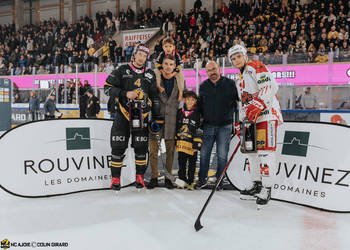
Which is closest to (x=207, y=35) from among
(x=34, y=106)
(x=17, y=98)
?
(x=34, y=106)

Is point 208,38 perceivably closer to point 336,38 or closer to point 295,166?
point 336,38

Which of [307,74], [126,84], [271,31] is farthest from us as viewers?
[271,31]

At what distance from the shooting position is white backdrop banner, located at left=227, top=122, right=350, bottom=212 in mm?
2900

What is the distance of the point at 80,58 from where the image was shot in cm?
1678

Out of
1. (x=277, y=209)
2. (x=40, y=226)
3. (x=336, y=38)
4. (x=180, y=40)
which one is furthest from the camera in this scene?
(x=180, y=40)

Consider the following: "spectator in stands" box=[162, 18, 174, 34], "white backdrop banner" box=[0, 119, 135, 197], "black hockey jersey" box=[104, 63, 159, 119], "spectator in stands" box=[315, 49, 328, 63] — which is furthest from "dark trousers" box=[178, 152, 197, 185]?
"spectator in stands" box=[162, 18, 174, 34]

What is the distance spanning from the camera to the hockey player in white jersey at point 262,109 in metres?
2.98

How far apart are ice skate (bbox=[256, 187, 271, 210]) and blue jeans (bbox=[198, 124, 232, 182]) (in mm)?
722

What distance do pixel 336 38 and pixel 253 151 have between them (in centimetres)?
815

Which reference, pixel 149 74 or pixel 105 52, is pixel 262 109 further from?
pixel 105 52

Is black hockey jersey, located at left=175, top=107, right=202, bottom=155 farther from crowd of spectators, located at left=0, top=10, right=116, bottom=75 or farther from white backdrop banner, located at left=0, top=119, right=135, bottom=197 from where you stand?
crowd of spectators, located at left=0, top=10, right=116, bottom=75

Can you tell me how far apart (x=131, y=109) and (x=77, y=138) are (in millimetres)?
678

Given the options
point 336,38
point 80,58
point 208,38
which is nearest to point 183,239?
point 336,38

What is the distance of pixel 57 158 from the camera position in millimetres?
3396
